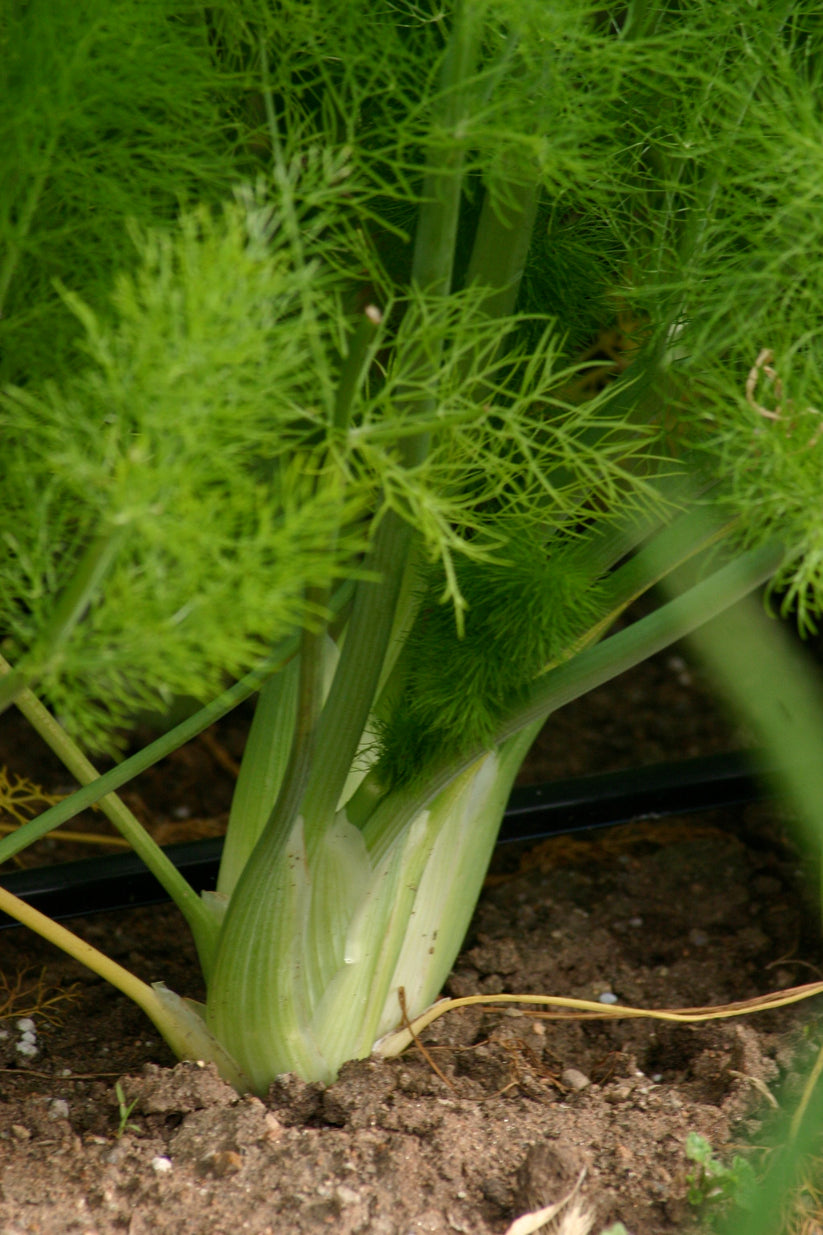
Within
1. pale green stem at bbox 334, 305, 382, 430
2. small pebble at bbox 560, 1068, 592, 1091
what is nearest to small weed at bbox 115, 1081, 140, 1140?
small pebble at bbox 560, 1068, 592, 1091

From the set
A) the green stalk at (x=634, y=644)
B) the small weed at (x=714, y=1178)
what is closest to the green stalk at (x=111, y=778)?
the green stalk at (x=634, y=644)

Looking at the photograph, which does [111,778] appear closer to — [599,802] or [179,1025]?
[179,1025]

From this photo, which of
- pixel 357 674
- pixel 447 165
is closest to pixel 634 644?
pixel 357 674

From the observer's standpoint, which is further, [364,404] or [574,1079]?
[574,1079]

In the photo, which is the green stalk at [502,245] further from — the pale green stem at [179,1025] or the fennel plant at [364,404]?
the pale green stem at [179,1025]

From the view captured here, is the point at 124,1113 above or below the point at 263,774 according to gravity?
below
